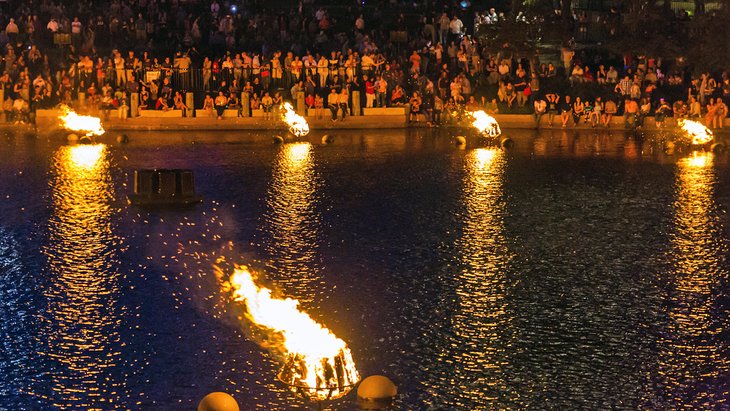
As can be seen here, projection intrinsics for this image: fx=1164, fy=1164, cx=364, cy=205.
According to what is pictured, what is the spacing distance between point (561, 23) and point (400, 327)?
32.8 metres

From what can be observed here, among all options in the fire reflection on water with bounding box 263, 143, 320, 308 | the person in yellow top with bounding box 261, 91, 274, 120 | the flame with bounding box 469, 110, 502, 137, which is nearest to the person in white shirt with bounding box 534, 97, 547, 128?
the flame with bounding box 469, 110, 502, 137

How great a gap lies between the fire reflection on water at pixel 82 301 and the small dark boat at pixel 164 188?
0.80m

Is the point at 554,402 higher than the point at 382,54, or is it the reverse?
the point at 382,54

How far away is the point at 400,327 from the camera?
15.5m

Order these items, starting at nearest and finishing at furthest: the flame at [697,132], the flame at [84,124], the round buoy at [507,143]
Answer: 1. the round buoy at [507,143]
2. the flame at [697,132]
3. the flame at [84,124]

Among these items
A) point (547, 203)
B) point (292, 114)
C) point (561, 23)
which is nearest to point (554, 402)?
point (547, 203)

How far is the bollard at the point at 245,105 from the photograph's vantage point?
4094cm

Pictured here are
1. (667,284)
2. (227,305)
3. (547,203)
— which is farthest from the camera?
(547,203)

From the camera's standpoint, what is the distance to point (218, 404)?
1143cm

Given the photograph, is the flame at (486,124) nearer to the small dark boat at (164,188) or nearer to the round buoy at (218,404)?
the small dark boat at (164,188)

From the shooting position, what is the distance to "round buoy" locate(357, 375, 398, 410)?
490 inches

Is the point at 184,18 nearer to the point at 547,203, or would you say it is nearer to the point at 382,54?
the point at 382,54

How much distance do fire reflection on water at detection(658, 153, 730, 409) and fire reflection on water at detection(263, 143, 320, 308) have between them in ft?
16.8

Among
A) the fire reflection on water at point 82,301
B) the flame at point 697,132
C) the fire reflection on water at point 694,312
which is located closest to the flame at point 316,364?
the fire reflection on water at point 82,301
